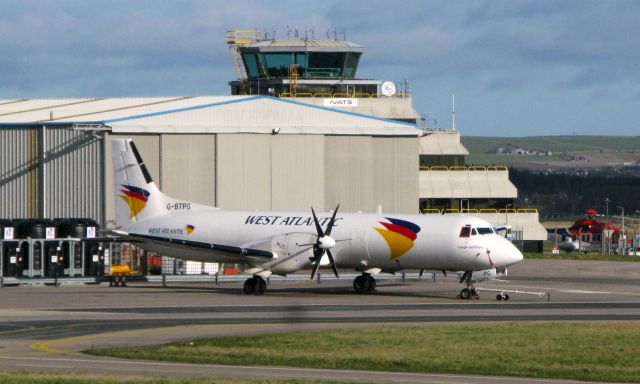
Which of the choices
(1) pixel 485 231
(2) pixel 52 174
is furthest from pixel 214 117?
(1) pixel 485 231

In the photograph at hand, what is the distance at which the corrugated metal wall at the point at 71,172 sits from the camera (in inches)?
2940

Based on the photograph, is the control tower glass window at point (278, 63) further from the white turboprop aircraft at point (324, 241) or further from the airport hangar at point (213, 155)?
the white turboprop aircraft at point (324, 241)

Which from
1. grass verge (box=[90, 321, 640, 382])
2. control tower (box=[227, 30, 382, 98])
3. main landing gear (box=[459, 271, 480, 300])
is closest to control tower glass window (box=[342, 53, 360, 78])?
control tower (box=[227, 30, 382, 98])

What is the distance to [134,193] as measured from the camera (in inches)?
2400

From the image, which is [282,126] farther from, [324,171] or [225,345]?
[225,345]

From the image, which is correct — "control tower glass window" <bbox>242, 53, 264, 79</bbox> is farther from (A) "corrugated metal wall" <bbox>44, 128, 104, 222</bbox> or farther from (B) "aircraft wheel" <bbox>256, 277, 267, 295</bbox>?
(B) "aircraft wheel" <bbox>256, 277, 267, 295</bbox>

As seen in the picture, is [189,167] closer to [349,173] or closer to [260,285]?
[349,173]

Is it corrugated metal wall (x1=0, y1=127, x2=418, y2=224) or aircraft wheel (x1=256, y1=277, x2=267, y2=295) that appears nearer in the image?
aircraft wheel (x1=256, y1=277, x2=267, y2=295)

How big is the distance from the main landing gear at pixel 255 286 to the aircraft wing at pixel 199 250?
2.72ft

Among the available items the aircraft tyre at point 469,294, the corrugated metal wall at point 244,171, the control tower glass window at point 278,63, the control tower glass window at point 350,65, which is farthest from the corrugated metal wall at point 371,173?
the aircraft tyre at point 469,294

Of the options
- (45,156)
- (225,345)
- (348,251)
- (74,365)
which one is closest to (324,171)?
(45,156)

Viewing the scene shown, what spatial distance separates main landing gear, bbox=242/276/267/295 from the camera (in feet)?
185

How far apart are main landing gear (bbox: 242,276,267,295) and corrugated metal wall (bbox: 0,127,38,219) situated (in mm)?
23203

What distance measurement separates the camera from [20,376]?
28594mm
